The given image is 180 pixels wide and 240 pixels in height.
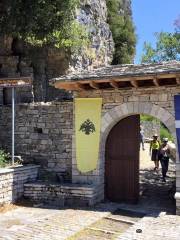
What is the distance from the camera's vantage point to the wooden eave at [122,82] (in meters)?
10.0

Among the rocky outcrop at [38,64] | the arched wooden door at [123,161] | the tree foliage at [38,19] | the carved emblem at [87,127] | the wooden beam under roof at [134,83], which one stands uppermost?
the tree foliage at [38,19]

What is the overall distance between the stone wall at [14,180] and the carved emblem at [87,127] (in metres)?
1.96

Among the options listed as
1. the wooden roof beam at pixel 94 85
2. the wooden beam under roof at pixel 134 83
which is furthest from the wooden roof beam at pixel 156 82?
the wooden roof beam at pixel 94 85

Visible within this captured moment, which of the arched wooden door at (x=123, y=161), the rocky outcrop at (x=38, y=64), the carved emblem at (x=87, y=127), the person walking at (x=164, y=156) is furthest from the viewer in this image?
the rocky outcrop at (x=38, y=64)

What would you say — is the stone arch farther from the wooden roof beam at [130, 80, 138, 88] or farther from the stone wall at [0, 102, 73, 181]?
the stone wall at [0, 102, 73, 181]

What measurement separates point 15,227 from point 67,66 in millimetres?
10864

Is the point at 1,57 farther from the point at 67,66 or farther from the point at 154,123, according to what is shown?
the point at 154,123

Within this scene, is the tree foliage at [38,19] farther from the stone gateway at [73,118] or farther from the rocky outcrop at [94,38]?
the stone gateway at [73,118]

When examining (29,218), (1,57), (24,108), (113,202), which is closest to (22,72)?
(1,57)

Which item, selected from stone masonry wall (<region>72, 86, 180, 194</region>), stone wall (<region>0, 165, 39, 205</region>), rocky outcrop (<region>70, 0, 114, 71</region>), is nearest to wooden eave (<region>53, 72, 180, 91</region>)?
stone masonry wall (<region>72, 86, 180, 194</region>)

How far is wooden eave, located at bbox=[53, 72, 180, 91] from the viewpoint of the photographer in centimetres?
1000

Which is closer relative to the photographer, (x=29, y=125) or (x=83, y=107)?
(x=83, y=107)

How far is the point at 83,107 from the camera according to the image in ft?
37.9

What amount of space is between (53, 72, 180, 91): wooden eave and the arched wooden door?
3.72 ft
